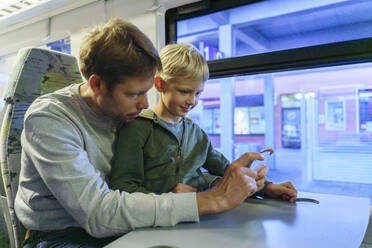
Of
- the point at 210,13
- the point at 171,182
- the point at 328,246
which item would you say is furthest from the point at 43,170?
the point at 210,13

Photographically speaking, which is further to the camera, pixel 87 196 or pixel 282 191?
pixel 282 191

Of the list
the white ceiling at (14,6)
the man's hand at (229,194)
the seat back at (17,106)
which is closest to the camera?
the man's hand at (229,194)

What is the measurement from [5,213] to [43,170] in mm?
527

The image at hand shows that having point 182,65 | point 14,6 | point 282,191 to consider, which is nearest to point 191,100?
point 182,65

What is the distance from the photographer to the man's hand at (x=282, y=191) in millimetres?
1154

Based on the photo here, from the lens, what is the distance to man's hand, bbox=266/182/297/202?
1154 millimetres

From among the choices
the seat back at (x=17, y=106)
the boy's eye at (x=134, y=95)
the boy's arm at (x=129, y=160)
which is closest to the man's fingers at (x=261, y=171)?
the boy's arm at (x=129, y=160)

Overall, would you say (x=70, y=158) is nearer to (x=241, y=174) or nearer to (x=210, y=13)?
(x=241, y=174)

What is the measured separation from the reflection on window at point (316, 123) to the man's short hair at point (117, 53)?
1.06m

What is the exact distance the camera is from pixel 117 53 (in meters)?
0.91

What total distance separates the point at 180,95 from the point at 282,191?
0.58 m

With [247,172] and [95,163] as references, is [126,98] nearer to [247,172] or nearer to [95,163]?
[95,163]

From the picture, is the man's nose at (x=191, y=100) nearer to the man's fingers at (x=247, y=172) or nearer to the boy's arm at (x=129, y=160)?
the boy's arm at (x=129, y=160)

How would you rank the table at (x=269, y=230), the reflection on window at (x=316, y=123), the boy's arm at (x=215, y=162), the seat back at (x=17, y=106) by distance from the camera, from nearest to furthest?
the table at (x=269, y=230)
the seat back at (x=17, y=106)
the boy's arm at (x=215, y=162)
the reflection on window at (x=316, y=123)
